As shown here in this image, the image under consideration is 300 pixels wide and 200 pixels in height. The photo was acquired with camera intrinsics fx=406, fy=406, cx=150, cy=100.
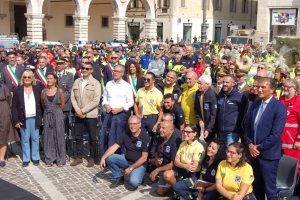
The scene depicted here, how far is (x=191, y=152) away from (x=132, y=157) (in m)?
1.17

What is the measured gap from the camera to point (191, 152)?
19.6 ft

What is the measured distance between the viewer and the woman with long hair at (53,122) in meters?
7.58

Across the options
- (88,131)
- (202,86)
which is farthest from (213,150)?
(88,131)

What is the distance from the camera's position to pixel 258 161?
543 cm

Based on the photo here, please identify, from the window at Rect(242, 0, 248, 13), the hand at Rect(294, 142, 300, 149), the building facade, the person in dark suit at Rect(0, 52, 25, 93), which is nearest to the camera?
the hand at Rect(294, 142, 300, 149)

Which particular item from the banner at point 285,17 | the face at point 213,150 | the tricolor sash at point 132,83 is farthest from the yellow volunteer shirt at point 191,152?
the banner at point 285,17

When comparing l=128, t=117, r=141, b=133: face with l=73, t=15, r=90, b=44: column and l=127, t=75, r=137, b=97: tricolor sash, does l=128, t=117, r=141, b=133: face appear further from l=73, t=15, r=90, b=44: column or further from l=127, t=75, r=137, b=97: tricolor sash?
l=73, t=15, r=90, b=44: column

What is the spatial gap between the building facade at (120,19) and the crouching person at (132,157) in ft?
72.6

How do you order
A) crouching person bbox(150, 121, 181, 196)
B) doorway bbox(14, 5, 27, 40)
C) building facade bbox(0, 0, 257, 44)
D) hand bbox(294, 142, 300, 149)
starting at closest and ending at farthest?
hand bbox(294, 142, 300, 149) < crouching person bbox(150, 121, 181, 196) < building facade bbox(0, 0, 257, 44) < doorway bbox(14, 5, 27, 40)

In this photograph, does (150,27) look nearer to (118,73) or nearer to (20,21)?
(20,21)

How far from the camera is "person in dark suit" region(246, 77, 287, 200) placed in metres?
5.20

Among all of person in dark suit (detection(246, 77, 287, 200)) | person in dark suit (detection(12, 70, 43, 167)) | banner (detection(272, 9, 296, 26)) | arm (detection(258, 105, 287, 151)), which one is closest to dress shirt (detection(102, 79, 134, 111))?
person in dark suit (detection(12, 70, 43, 167))

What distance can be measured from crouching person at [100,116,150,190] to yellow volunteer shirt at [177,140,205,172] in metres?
0.74

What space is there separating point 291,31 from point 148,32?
14.3m
